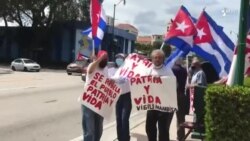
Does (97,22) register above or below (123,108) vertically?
above

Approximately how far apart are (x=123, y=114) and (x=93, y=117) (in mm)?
1058

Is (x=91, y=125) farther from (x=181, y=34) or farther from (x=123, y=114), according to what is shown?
(x=181, y=34)

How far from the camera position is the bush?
21.5 feet

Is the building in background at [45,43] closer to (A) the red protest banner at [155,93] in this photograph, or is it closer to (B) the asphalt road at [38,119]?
(B) the asphalt road at [38,119]

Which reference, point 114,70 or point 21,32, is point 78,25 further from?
point 114,70

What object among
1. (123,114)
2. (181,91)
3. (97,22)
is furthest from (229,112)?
(97,22)

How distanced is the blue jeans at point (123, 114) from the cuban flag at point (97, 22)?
1.04 m

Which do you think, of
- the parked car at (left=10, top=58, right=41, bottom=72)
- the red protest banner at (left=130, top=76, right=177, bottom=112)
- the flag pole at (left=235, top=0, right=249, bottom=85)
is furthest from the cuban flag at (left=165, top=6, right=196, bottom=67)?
the parked car at (left=10, top=58, right=41, bottom=72)

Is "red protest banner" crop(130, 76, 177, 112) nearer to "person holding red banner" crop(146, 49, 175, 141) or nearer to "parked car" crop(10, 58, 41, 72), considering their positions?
"person holding red banner" crop(146, 49, 175, 141)

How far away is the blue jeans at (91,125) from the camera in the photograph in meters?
8.15

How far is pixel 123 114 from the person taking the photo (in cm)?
920

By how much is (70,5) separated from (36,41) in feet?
22.0

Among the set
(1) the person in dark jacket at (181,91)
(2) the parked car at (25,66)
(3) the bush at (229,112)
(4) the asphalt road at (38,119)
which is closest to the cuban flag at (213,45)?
(1) the person in dark jacket at (181,91)

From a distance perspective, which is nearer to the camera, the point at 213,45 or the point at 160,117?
the point at 160,117
